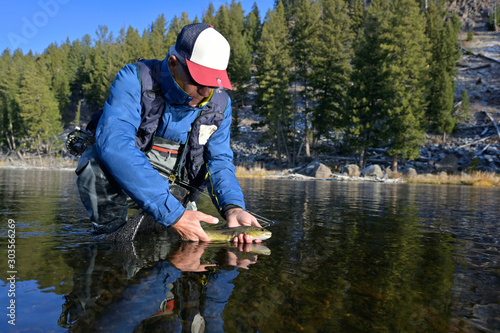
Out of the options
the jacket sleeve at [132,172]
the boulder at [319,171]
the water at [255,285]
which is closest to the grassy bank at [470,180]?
the boulder at [319,171]

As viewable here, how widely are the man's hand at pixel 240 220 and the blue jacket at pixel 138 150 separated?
116 mm

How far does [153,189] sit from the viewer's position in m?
2.13

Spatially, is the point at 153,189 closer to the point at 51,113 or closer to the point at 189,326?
the point at 189,326

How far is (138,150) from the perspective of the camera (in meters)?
2.23

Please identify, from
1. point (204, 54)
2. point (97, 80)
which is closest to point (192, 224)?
point (204, 54)

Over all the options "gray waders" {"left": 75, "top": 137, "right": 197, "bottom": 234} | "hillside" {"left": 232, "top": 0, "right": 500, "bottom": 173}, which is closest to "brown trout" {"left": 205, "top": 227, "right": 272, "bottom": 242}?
"gray waders" {"left": 75, "top": 137, "right": 197, "bottom": 234}

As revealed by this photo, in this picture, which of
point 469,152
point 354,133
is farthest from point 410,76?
point 469,152

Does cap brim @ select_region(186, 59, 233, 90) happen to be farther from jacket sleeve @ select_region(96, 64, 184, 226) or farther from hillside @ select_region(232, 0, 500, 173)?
hillside @ select_region(232, 0, 500, 173)

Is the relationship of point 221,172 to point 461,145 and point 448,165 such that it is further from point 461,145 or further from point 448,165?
point 461,145

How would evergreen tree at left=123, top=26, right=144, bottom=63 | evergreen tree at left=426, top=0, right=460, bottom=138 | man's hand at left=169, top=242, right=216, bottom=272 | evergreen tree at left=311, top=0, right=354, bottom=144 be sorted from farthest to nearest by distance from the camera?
evergreen tree at left=123, top=26, right=144, bottom=63
evergreen tree at left=426, top=0, right=460, bottom=138
evergreen tree at left=311, top=0, right=354, bottom=144
man's hand at left=169, top=242, right=216, bottom=272

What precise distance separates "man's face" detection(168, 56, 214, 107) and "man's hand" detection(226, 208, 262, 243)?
935 mm

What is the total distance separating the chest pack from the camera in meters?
2.51

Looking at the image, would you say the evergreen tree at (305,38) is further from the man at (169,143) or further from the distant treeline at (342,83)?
the man at (169,143)

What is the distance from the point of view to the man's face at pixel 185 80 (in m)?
2.38
